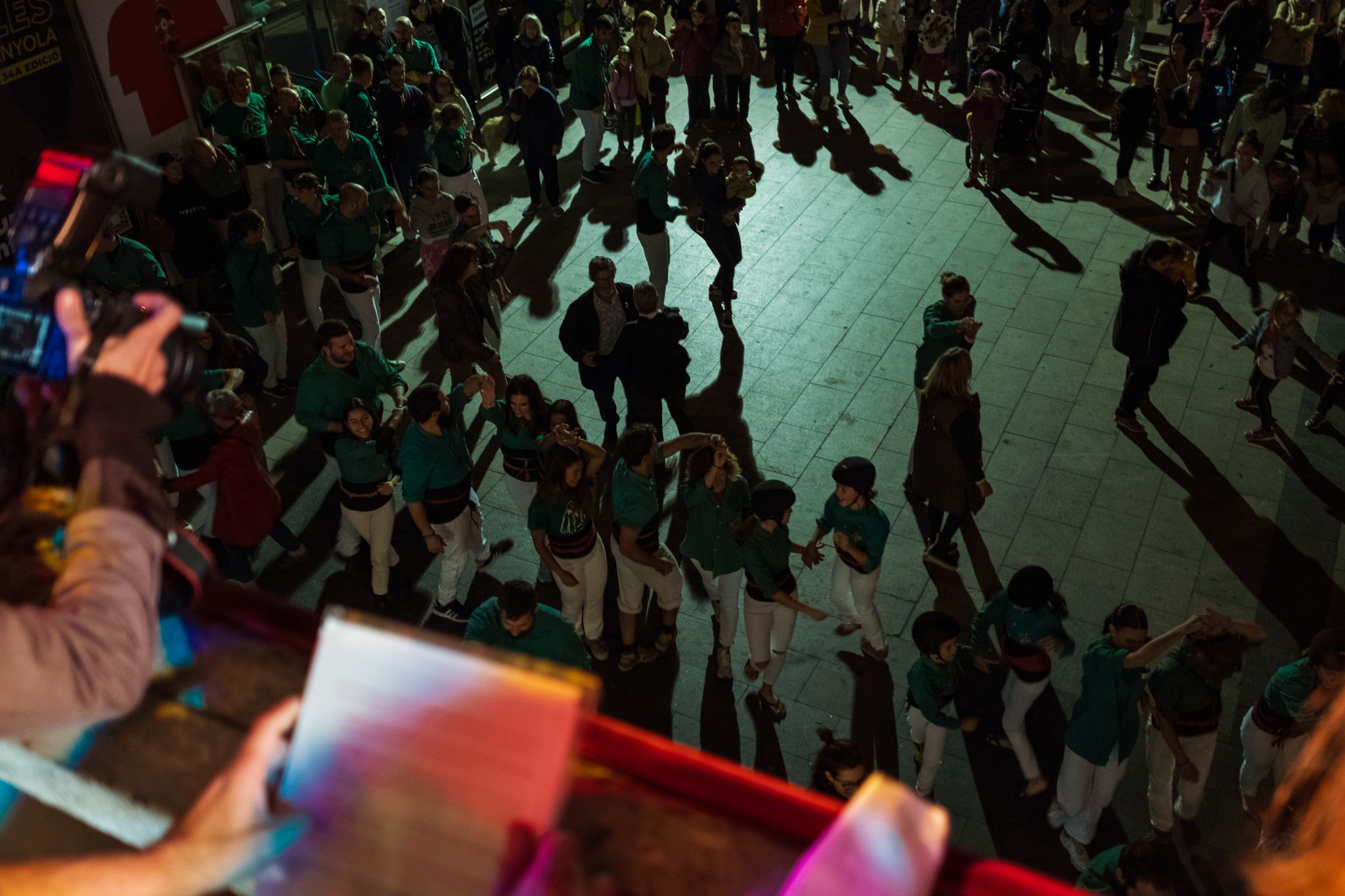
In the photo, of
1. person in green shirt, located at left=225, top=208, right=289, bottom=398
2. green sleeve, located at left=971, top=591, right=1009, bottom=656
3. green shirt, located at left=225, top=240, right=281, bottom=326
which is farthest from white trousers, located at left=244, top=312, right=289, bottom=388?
green sleeve, located at left=971, top=591, right=1009, bottom=656

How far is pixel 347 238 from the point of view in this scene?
9.66 meters

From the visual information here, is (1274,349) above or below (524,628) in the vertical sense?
below

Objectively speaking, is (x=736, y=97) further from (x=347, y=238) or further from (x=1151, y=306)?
(x=1151, y=306)

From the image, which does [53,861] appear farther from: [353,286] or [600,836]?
[353,286]

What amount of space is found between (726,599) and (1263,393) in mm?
5185

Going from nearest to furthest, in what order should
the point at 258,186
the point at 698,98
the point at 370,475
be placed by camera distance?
1. the point at 370,475
2. the point at 258,186
3. the point at 698,98

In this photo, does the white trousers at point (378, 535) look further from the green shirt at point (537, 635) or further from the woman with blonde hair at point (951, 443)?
the woman with blonde hair at point (951, 443)

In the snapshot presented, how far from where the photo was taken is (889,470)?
29.9 feet

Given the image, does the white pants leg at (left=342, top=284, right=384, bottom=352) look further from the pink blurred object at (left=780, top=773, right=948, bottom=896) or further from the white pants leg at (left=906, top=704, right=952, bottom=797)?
the pink blurred object at (left=780, top=773, right=948, bottom=896)

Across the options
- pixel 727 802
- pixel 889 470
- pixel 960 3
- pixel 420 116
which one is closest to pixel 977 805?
pixel 889 470

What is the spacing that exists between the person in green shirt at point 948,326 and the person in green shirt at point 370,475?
12.8 feet

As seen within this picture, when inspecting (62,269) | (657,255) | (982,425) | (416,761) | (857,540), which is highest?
(62,269)

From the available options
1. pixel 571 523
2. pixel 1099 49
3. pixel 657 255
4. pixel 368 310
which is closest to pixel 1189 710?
pixel 571 523

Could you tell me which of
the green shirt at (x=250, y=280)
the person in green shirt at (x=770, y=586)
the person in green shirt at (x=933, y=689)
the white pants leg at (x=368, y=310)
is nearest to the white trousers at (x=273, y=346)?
the green shirt at (x=250, y=280)
